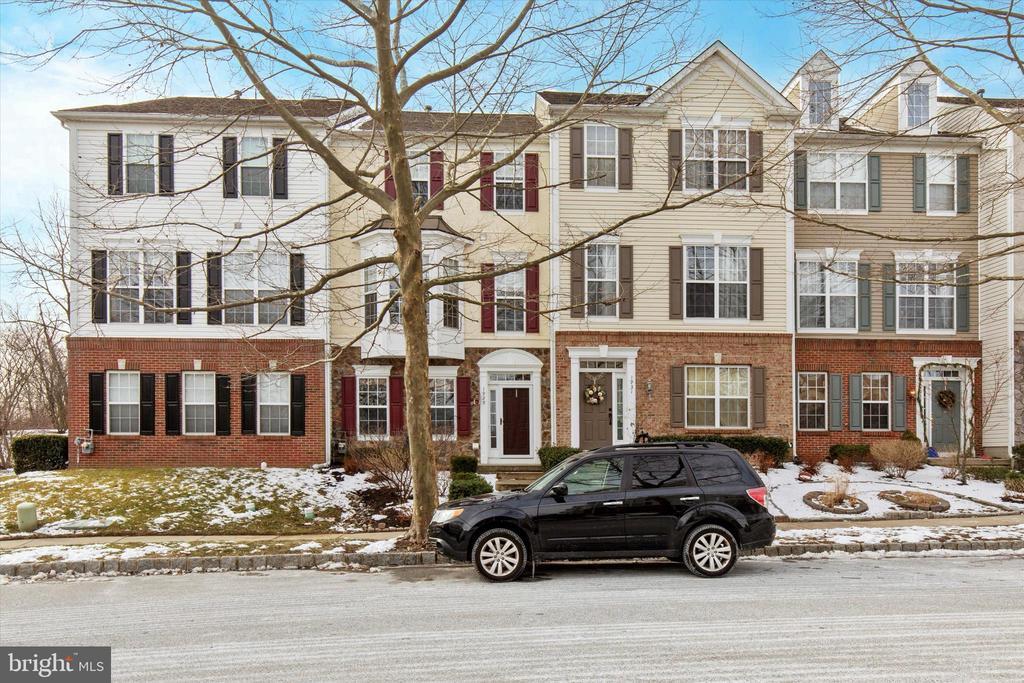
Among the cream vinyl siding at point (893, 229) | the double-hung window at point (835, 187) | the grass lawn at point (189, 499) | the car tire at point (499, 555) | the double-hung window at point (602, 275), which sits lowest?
the grass lawn at point (189, 499)

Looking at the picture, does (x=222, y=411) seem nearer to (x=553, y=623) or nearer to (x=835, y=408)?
(x=553, y=623)

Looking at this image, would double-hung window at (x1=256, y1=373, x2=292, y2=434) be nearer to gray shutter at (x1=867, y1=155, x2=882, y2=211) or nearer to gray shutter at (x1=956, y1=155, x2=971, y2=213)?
gray shutter at (x1=867, y1=155, x2=882, y2=211)

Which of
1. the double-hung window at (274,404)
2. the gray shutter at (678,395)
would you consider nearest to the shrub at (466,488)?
the gray shutter at (678,395)

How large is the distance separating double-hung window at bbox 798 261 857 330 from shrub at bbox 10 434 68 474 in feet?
67.2

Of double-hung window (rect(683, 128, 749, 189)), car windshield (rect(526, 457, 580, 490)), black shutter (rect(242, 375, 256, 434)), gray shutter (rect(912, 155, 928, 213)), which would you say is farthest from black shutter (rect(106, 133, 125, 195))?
gray shutter (rect(912, 155, 928, 213))

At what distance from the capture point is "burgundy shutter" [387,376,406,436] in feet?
71.7

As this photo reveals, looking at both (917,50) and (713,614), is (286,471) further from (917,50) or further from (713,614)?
(917,50)

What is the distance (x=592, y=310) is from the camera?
2123 centimetres

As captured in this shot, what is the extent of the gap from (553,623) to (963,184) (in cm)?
2124

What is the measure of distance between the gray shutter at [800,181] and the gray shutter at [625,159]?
4.87m

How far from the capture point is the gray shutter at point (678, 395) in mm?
21250

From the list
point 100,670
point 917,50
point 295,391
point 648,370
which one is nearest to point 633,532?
point 100,670

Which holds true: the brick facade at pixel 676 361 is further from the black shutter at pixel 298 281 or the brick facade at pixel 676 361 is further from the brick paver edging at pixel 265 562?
the brick paver edging at pixel 265 562

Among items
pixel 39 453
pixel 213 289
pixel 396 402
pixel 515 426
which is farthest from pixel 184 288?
pixel 515 426
